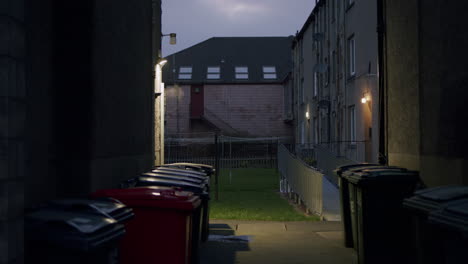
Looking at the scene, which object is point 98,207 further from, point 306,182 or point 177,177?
point 306,182

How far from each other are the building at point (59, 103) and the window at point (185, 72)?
36100mm

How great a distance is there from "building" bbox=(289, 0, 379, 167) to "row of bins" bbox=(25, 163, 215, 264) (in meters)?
9.94

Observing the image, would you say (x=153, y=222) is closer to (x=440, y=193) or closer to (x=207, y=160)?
(x=440, y=193)

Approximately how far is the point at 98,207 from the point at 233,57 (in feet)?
144

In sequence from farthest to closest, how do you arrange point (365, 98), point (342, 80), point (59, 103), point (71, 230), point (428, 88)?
point (342, 80) < point (365, 98) < point (428, 88) < point (59, 103) < point (71, 230)

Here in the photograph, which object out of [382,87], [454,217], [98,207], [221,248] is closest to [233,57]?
[382,87]

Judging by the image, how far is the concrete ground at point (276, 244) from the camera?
8.13 meters

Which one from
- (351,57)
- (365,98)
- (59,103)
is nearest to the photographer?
→ (59,103)

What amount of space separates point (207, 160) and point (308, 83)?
7079mm

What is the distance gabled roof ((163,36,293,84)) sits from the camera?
1778 inches

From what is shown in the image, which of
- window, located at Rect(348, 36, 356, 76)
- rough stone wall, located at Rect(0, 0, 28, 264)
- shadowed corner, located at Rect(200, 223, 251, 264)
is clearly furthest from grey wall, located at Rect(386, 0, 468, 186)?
window, located at Rect(348, 36, 356, 76)

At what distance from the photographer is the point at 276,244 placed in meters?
9.31

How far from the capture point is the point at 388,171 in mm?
7027

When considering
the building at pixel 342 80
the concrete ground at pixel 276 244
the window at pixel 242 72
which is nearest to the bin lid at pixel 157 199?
the concrete ground at pixel 276 244
